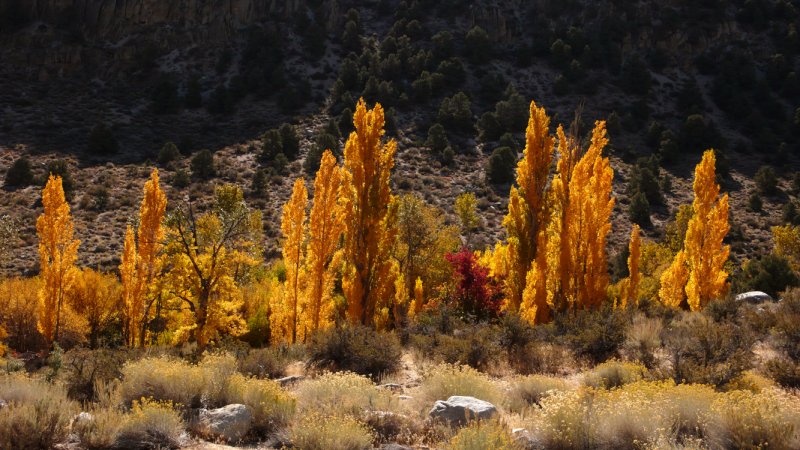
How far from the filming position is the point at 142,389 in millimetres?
8289

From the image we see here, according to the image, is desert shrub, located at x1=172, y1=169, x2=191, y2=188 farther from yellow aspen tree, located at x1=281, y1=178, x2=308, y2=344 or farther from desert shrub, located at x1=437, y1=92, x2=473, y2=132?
yellow aspen tree, located at x1=281, y1=178, x2=308, y2=344

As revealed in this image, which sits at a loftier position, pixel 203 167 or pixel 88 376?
pixel 203 167

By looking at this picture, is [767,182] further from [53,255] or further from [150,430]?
[150,430]

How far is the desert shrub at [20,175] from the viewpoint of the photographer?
37.9m

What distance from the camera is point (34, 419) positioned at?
6.78 metres

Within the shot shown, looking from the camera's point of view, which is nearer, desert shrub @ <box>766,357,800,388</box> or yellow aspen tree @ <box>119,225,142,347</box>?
desert shrub @ <box>766,357,800,388</box>

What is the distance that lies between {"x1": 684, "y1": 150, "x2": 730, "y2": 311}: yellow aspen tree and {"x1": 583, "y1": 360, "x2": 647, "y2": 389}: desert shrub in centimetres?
1161

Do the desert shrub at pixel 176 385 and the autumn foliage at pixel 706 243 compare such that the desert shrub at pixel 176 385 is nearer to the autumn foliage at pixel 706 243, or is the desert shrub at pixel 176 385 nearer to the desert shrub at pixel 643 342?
the desert shrub at pixel 643 342

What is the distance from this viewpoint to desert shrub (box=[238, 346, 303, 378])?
1061 centimetres

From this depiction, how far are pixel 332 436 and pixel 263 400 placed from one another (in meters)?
1.82

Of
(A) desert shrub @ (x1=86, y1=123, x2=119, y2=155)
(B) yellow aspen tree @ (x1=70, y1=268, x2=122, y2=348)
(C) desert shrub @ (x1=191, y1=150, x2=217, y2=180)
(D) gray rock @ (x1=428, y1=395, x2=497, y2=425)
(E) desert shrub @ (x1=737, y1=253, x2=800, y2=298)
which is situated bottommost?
(B) yellow aspen tree @ (x1=70, y1=268, x2=122, y2=348)

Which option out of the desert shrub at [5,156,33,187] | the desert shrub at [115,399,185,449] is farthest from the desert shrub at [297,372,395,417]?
the desert shrub at [5,156,33,187]

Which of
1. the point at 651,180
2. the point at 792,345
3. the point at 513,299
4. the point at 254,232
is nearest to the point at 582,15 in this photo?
the point at 651,180

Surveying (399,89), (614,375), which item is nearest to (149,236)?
(614,375)
